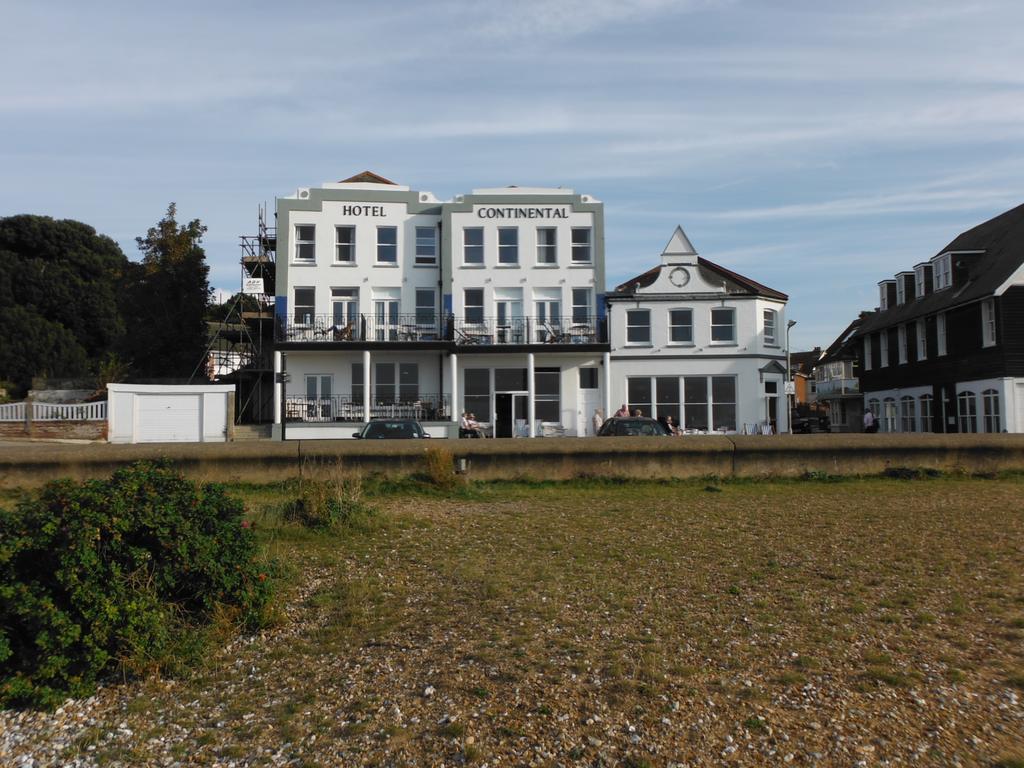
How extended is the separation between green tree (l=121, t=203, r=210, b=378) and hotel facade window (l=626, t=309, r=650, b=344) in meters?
21.9

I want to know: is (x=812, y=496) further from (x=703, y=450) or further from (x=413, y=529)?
(x=413, y=529)

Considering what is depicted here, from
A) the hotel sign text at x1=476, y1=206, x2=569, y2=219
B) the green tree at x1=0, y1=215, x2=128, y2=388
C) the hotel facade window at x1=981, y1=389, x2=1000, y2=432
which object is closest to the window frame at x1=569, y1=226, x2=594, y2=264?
the hotel sign text at x1=476, y1=206, x2=569, y2=219

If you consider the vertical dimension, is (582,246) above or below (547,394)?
above

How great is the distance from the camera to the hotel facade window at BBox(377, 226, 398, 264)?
38531 millimetres

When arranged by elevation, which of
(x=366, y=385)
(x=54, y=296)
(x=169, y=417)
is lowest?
(x=169, y=417)

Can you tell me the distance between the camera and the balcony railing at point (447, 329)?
37188mm

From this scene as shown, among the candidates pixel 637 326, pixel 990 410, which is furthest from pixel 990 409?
pixel 637 326

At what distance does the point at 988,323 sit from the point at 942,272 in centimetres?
575

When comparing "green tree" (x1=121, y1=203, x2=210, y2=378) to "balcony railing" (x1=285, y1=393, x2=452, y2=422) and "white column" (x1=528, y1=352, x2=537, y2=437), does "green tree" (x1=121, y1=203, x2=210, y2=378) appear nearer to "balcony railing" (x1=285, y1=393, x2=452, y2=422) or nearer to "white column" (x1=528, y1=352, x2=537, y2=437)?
"balcony railing" (x1=285, y1=393, x2=452, y2=422)

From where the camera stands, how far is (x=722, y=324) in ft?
130

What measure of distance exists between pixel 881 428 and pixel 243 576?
1826 inches

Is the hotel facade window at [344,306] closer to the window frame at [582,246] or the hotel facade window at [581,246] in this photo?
the window frame at [582,246]

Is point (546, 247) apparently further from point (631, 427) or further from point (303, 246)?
point (631, 427)

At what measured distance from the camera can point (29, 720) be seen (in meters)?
5.23
